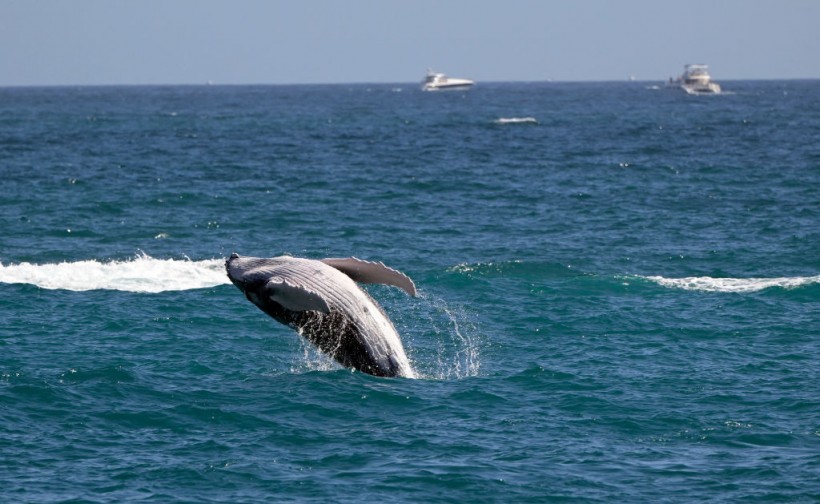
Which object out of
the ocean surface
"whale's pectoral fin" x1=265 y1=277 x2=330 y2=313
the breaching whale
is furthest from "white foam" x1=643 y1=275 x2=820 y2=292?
"whale's pectoral fin" x1=265 y1=277 x2=330 y2=313

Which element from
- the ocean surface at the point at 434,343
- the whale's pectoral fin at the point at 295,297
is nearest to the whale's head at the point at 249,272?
the whale's pectoral fin at the point at 295,297

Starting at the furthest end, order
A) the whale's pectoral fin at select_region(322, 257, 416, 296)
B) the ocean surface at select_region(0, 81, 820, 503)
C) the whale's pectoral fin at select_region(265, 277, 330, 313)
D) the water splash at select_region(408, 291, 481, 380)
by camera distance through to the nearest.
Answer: the water splash at select_region(408, 291, 481, 380) → the whale's pectoral fin at select_region(322, 257, 416, 296) → the whale's pectoral fin at select_region(265, 277, 330, 313) → the ocean surface at select_region(0, 81, 820, 503)

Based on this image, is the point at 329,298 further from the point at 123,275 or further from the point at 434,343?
the point at 123,275

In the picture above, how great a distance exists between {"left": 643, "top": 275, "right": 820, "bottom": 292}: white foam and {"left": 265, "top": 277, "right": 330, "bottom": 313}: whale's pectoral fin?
1943 centimetres

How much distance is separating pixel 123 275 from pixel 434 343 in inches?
543

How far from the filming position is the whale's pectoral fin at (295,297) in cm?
2267

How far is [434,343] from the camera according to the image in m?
32.1

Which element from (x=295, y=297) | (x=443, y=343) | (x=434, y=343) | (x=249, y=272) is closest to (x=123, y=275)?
(x=434, y=343)

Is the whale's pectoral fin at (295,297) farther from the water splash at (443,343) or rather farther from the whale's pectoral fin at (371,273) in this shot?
the water splash at (443,343)

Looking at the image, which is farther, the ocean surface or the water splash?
the water splash

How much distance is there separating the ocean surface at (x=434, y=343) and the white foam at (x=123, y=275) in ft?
0.62

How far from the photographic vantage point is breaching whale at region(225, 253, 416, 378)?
909 inches

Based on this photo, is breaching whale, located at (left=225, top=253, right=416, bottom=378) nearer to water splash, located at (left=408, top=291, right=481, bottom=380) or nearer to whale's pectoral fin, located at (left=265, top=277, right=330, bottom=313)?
whale's pectoral fin, located at (left=265, top=277, right=330, bottom=313)

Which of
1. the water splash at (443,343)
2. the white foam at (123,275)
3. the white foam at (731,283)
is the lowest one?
the water splash at (443,343)
